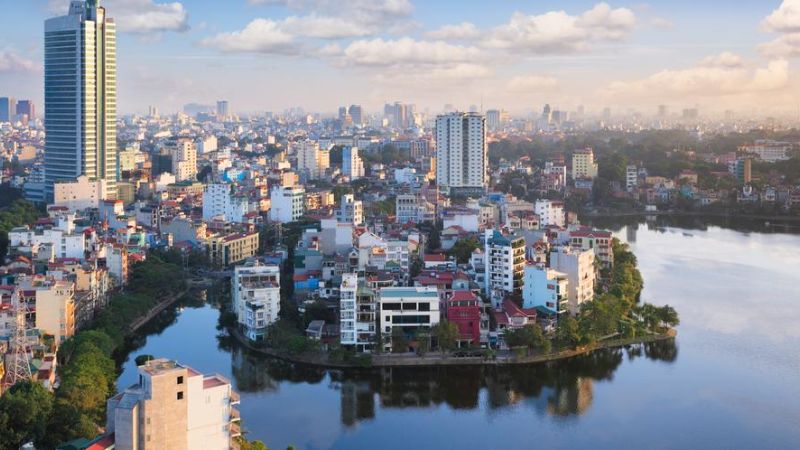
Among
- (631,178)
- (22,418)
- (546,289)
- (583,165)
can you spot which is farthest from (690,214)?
(22,418)

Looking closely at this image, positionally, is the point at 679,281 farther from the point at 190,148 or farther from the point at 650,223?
the point at 190,148

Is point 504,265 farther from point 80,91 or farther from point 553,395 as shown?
point 80,91

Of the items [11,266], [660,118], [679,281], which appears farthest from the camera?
[660,118]

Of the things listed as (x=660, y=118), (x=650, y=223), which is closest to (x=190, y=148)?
(x=650, y=223)

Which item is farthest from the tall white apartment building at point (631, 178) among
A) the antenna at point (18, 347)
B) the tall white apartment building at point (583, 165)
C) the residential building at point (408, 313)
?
the antenna at point (18, 347)

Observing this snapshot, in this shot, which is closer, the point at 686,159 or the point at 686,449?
the point at 686,449

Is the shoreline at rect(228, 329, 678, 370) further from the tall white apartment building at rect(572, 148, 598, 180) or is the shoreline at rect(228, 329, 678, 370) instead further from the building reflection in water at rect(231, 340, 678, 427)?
the tall white apartment building at rect(572, 148, 598, 180)
